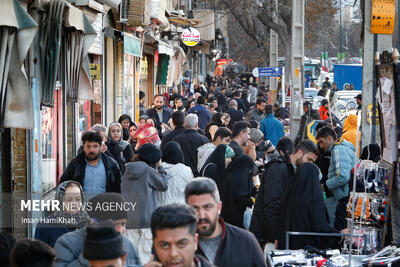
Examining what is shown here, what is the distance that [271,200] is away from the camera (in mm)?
8328

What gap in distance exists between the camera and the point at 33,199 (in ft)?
31.0

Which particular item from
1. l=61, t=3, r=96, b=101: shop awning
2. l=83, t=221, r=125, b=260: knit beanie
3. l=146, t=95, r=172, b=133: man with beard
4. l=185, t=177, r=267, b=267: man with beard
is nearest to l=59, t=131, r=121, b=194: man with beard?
l=61, t=3, r=96, b=101: shop awning

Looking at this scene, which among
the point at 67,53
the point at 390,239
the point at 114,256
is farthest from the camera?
the point at 67,53

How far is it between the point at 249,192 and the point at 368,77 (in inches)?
99.2

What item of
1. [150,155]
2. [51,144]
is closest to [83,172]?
[150,155]

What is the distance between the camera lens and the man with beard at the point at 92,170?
824 centimetres

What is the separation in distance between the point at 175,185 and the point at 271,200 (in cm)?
106

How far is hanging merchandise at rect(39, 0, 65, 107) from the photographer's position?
905 cm

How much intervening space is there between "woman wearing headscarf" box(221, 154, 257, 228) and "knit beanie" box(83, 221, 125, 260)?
4.53 meters

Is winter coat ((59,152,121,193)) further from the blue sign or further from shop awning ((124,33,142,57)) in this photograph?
the blue sign

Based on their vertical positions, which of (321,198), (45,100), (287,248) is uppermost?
(45,100)

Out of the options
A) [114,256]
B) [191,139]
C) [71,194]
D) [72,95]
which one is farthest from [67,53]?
[114,256]

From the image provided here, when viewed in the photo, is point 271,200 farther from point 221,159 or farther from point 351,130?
point 351,130

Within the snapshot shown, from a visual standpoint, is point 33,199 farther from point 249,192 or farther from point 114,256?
point 114,256
